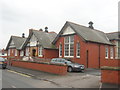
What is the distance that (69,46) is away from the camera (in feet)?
82.5

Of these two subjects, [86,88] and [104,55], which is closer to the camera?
[86,88]

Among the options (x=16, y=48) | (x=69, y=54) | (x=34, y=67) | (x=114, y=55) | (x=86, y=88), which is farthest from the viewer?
(x=16, y=48)

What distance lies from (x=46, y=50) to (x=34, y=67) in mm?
7849

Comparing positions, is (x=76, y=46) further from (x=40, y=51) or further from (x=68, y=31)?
(x=40, y=51)

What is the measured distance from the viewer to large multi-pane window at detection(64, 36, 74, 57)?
2473cm

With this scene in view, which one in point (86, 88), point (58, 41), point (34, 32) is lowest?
point (86, 88)

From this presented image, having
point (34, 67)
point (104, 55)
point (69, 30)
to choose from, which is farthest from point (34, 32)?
point (104, 55)

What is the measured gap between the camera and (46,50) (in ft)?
90.0

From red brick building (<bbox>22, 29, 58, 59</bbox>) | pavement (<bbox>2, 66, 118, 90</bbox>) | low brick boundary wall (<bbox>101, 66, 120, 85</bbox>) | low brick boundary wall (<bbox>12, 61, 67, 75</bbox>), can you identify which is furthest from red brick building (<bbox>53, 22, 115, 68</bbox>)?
low brick boundary wall (<bbox>101, 66, 120, 85</bbox>)

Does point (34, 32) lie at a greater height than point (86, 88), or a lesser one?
greater

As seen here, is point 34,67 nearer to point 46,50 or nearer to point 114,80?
point 46,50

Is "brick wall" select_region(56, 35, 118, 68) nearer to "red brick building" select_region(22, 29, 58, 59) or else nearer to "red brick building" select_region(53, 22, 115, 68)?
"red brick building" select_region(53, 22, 115, 68)

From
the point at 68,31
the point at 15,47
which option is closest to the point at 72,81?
the point at 68,31

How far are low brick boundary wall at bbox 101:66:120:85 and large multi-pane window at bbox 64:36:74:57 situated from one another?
549 inches
